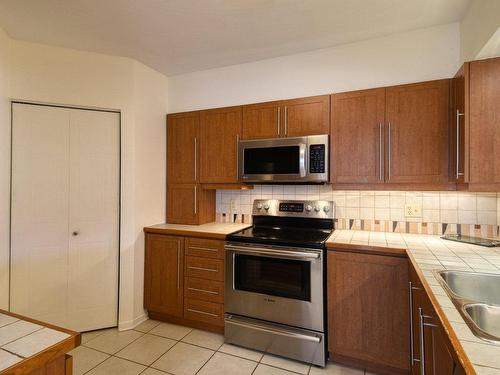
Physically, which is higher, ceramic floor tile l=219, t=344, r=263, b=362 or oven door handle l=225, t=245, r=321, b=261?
oven door handle l=225, t=245, r=321, b=261

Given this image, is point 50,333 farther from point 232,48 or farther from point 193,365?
point 232,48

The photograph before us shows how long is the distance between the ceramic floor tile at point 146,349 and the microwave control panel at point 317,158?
1799mm

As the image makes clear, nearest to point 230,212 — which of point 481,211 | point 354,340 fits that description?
point 354,340

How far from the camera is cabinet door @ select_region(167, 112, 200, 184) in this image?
2.71 metres

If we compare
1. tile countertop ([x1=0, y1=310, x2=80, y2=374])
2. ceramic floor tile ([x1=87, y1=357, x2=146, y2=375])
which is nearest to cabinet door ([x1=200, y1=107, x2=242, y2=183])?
ceramic floor tile ([x1=87, y1=357, x2=146, y2=375])

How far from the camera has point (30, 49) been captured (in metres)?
2.23

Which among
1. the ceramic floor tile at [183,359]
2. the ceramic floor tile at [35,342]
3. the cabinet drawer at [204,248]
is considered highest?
the ceramic floor tile at [35,342]

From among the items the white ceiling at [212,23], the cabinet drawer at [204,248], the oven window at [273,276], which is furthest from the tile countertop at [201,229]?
the white ceiling at [212,23]

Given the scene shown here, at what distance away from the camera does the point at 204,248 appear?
2334mm

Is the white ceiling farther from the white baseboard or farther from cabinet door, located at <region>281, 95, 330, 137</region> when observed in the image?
the white baseboard

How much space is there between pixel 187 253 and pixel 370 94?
1.97 metres

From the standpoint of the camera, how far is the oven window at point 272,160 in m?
2.27

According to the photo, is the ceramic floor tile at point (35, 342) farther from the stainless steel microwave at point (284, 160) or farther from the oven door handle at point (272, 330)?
the stainless steel microwave at point (284, 160)

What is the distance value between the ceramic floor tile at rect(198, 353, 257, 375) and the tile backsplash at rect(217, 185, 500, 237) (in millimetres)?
1314
